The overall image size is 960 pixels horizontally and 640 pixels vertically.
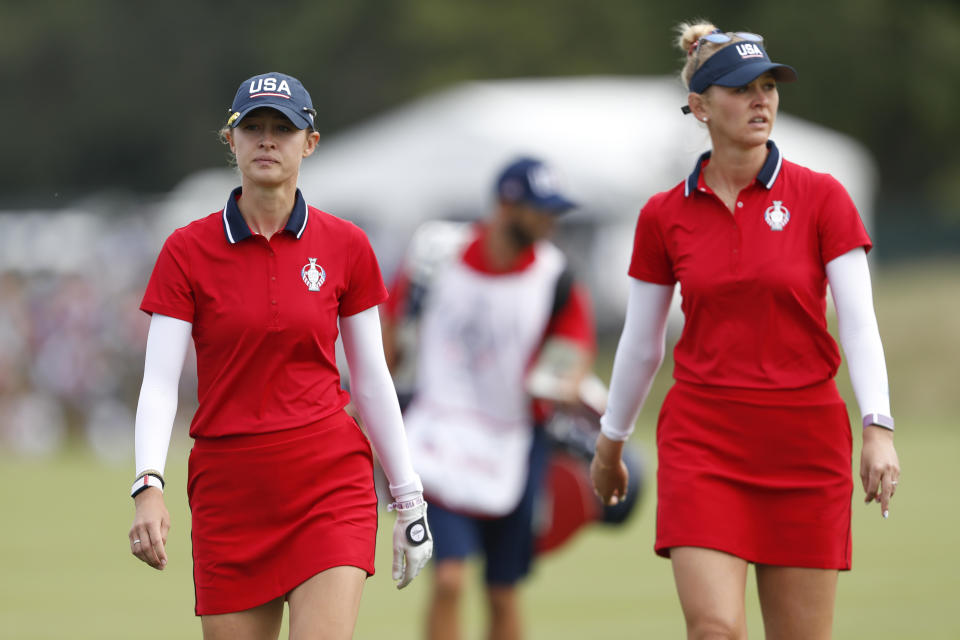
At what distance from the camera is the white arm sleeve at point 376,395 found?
570 cm

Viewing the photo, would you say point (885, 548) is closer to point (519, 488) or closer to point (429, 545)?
point (519, 488)

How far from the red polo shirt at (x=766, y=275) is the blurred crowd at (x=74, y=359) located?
19439mm

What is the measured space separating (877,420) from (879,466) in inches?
6.9

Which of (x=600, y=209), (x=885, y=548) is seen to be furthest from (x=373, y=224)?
(x=885, y=548)

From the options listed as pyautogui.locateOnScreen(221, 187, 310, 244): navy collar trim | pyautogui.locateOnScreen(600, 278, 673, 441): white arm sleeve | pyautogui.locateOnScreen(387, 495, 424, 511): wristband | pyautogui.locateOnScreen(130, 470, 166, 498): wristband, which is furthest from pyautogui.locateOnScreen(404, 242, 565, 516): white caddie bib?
pyautogui.locateOnScreen(130, 470, 166, 498): wristband

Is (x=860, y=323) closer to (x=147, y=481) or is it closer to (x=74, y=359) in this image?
(x=147, y=481)

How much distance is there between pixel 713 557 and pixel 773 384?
2.04 feet

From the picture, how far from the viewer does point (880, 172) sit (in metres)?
52.8

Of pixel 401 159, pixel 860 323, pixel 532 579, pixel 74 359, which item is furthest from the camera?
pixel 401 159

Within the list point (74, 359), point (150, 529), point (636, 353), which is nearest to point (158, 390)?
point (150, 529)

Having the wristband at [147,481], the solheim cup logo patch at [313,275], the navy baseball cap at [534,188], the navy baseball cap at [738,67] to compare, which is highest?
the navy baseball cap at [534,188]

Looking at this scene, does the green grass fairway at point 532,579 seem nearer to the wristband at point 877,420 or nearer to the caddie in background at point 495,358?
the caddie in background at point 495,358

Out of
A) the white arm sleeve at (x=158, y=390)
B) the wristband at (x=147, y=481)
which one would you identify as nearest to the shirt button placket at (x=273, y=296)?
the white arm sleeve at (x=158, y=390)

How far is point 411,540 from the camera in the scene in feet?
18.9
